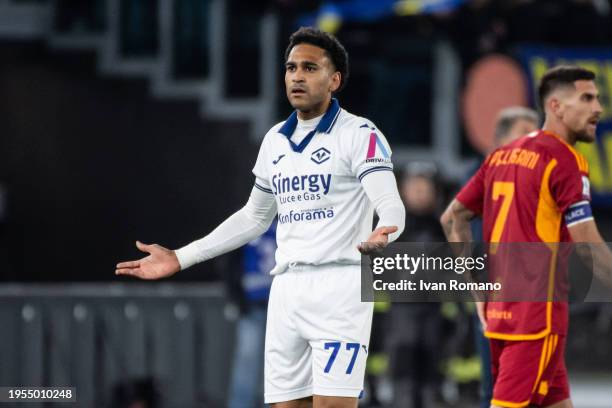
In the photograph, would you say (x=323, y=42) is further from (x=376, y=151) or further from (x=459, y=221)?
(x=459, y=221)

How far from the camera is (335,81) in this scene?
5051mm

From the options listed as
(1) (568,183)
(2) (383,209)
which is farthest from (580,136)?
(2) (383,209)

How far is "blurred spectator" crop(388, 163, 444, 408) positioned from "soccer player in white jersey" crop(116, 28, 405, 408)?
394 cm

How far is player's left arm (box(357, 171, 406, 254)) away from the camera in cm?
447

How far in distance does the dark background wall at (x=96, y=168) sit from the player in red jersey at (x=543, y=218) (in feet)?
26.0

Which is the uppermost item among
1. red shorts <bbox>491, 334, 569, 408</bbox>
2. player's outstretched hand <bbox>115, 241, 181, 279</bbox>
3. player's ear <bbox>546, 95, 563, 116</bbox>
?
player's ear <bbox>546, 95, 563, 116</bbox>

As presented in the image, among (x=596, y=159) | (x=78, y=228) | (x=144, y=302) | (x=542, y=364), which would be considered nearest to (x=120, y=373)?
(x=144, y=302)

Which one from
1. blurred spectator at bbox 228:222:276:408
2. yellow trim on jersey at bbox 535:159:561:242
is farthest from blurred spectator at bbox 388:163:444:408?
yellow trim on jersey at bbox 535:159:561:242

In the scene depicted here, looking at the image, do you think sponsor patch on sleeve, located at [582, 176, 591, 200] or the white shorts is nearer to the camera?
the white shorts

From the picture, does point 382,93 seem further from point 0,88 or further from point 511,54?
point 0,88

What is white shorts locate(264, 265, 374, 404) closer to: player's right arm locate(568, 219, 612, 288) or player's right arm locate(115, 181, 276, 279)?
player's right arm locate(115, 181, 276, 279)

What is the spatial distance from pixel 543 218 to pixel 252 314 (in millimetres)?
3548

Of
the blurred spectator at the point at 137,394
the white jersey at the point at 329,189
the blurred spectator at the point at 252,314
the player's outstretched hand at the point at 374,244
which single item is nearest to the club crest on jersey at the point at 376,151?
Result: the white jersey at the point at 329,189

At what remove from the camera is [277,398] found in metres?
4.94
